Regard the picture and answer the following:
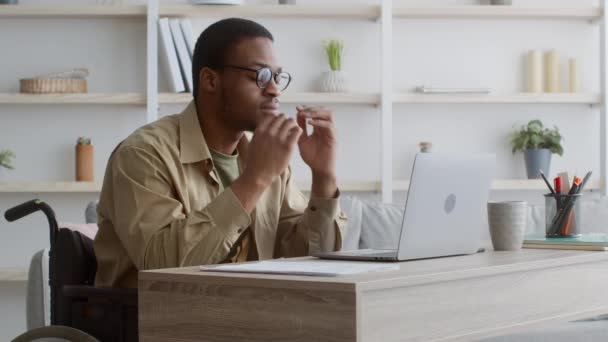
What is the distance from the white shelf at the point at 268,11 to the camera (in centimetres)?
443

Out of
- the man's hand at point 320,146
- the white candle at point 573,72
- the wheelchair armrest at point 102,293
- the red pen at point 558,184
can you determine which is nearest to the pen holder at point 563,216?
the red pen at point 558,184

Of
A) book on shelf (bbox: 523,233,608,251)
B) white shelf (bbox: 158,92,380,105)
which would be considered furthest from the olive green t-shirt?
white shelf (bbox: 158,92,380,105)

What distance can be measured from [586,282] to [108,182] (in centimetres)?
102

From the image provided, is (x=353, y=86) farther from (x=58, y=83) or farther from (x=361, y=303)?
(x=361, y=303)

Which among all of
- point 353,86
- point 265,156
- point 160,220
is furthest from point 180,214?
point 353,86

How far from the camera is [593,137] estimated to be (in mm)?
4820

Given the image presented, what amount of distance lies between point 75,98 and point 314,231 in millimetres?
2426

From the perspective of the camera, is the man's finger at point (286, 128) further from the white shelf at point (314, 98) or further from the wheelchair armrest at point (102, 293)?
the white shelf at point (314, 98)

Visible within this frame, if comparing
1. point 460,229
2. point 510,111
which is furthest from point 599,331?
point 510,111

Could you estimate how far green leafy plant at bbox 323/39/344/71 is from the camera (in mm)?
4512

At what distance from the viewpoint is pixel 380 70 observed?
15.5ft

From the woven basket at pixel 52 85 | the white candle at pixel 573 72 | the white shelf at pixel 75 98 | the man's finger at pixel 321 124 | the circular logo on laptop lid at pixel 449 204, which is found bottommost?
the circular logo on laptop lid at pixel 449 204

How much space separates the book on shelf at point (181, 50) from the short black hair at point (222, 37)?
81.4 inches

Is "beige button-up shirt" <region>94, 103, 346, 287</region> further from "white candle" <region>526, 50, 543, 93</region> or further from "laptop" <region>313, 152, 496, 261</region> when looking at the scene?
"white candle" <region>526, 50, 543, 93</region>
